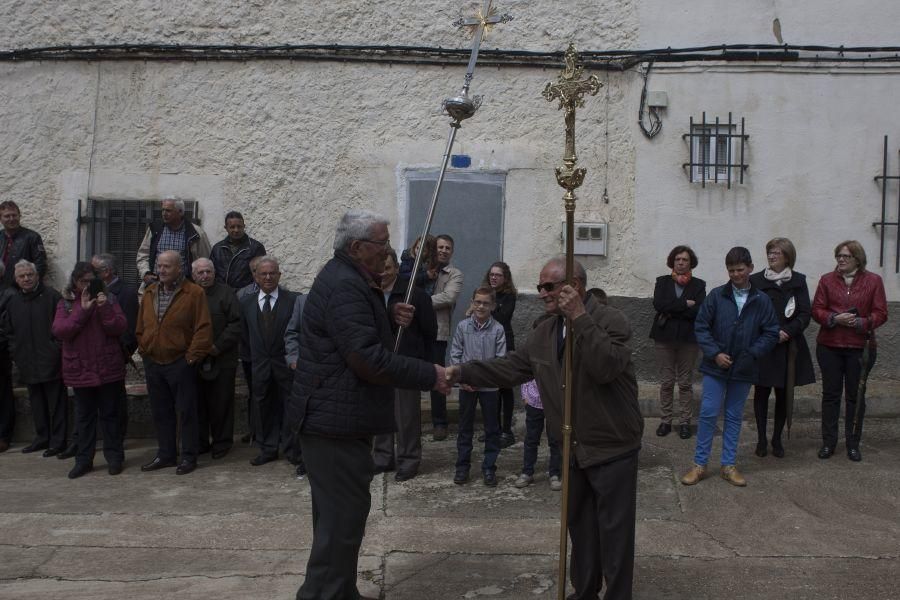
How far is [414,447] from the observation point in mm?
7383

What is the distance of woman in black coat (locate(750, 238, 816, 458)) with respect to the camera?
766cm

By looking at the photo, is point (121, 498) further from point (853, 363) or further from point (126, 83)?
point (853, 363)

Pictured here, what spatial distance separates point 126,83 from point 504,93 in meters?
3.91

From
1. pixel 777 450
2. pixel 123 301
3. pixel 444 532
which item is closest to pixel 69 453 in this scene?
pixel 123 301

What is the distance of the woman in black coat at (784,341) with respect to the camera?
7664 mm

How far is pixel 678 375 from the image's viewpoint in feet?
27.7

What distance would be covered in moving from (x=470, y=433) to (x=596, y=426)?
9.27 ft

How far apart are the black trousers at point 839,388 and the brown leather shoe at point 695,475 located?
1334 mm

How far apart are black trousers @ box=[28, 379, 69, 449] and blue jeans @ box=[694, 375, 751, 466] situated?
5502mm

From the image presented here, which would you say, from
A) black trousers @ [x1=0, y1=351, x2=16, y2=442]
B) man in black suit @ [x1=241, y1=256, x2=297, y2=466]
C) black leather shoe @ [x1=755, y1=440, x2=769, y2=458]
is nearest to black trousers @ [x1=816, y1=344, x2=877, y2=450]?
black leather shoe @ [x1=755, y1=440, x2=769, y2=458]

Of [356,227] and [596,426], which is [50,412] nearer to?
[356,227]

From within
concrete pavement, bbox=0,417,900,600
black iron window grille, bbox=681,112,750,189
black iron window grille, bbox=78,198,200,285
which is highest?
black iron window grille, bbox=681,112,750,189

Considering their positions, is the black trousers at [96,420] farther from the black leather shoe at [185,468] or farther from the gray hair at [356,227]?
the gray hair at [356,227]

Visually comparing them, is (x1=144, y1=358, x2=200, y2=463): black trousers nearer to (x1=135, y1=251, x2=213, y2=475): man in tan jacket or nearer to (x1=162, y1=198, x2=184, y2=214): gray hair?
(x1=135, y1=251, x2=213, y2=475): man in tan jacket
